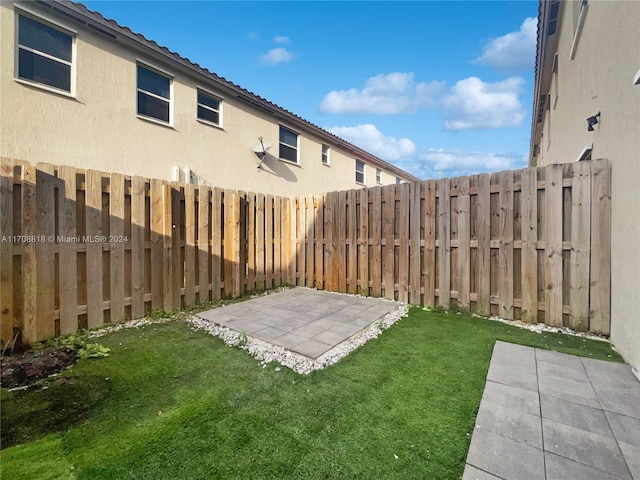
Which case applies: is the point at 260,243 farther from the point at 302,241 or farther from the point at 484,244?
the point at 484,244

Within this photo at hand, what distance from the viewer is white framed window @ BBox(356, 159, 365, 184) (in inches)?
637

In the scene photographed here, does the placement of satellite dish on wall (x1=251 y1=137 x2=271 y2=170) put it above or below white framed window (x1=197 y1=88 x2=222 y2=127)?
below

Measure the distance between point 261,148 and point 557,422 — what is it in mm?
9425

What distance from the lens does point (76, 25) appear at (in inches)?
226

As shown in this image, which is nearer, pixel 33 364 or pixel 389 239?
pixel 33 364

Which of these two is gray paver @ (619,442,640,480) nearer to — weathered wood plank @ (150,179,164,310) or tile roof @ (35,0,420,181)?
weathered wood plank @ (150,179,164,310)

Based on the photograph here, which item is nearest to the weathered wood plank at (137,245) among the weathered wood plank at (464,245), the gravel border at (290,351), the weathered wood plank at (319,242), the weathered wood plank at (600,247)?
the gravel border at (290,351)

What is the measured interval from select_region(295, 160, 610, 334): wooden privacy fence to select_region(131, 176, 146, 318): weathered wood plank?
354 cm

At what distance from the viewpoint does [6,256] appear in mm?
→ 3203

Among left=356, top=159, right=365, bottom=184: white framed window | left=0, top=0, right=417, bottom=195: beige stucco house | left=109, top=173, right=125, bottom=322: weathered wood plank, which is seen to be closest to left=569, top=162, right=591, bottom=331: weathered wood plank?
left=109, top=173, right=125, bottom=322: weathered wood plank

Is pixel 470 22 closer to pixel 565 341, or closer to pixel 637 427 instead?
pixel 565 341

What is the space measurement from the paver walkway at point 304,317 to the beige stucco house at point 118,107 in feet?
14.6

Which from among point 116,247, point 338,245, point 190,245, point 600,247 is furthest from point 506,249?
point 116,247

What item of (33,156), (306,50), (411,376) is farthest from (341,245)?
(306,50)
